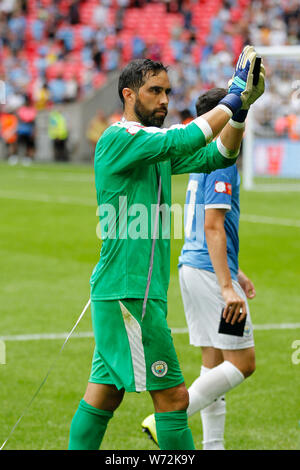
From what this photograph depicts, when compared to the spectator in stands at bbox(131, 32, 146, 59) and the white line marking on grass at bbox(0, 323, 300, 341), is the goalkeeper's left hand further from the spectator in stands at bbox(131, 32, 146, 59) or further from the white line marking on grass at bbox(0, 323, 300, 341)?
the spectator in stands at bbox(131, 32, 146, 59)

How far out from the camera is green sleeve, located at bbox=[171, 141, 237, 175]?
143 inches

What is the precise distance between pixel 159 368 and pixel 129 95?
1186 millimetres

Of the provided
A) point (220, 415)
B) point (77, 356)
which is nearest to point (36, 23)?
point (77, 356)

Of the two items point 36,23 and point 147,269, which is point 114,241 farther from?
point 36,23

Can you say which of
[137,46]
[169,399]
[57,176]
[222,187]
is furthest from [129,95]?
[137,46]

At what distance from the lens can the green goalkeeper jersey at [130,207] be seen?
3.57 metres

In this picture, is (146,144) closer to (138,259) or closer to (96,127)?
(138,259)

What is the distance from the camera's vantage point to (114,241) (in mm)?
3672

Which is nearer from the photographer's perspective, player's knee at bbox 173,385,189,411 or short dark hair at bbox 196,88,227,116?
player's knee at bbox 173,385,189,411

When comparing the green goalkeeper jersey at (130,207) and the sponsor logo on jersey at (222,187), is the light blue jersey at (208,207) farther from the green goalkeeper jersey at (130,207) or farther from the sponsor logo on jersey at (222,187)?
the green goalkeeper jersey at (130,207)

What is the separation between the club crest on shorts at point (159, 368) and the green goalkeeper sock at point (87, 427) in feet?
1.05

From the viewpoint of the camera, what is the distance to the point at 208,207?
14.5 ft

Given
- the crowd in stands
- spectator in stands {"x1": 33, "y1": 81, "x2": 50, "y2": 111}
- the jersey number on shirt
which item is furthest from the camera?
spectator in stands {"x1": 33, "y1": 81, "x2": 50, "y2": 111}

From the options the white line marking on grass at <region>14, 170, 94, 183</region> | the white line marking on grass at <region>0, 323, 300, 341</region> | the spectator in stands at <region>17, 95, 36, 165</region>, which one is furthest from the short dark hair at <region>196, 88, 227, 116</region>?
the spectator in stands at <region>17, 95, 36, 165</region>
